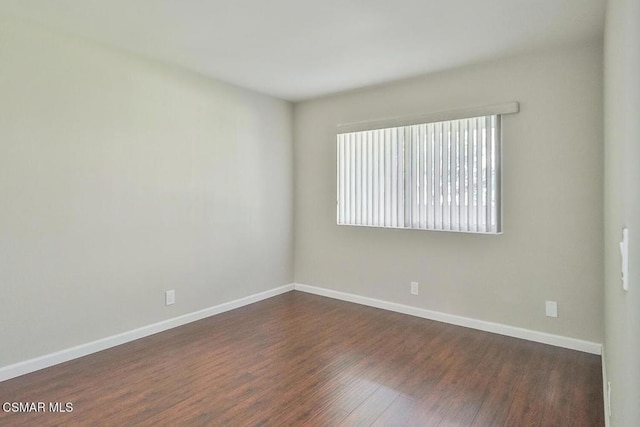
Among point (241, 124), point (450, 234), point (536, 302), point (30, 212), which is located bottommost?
point (536, 302)

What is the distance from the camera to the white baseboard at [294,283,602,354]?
2.97 m

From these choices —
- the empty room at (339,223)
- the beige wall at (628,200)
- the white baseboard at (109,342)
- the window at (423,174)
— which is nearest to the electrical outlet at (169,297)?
the empty room at (339,223)

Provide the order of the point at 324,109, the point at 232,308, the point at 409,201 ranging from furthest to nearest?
the point at 324,109
the point at 232,308
the point at 409,201

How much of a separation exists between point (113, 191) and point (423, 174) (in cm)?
287

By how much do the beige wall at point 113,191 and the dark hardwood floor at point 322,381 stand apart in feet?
1.31

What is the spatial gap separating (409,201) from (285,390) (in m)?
2.26

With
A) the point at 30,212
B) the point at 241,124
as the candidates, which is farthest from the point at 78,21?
the point at 241,124

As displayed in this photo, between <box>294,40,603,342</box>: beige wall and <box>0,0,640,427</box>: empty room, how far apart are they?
17 millimetres

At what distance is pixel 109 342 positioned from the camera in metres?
3.05

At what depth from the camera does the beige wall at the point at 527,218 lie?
2.90 meters

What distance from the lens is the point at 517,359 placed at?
2814mm

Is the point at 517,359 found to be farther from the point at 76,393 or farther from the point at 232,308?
the point at 76,393

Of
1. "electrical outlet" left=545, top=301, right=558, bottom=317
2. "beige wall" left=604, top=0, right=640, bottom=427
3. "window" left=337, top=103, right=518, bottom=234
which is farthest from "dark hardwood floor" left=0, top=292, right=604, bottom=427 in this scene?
"window" left=337, top=103, right=518, bottom=234

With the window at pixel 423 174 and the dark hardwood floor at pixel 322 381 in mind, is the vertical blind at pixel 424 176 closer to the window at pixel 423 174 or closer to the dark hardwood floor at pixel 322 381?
the window at pixel 423 174
